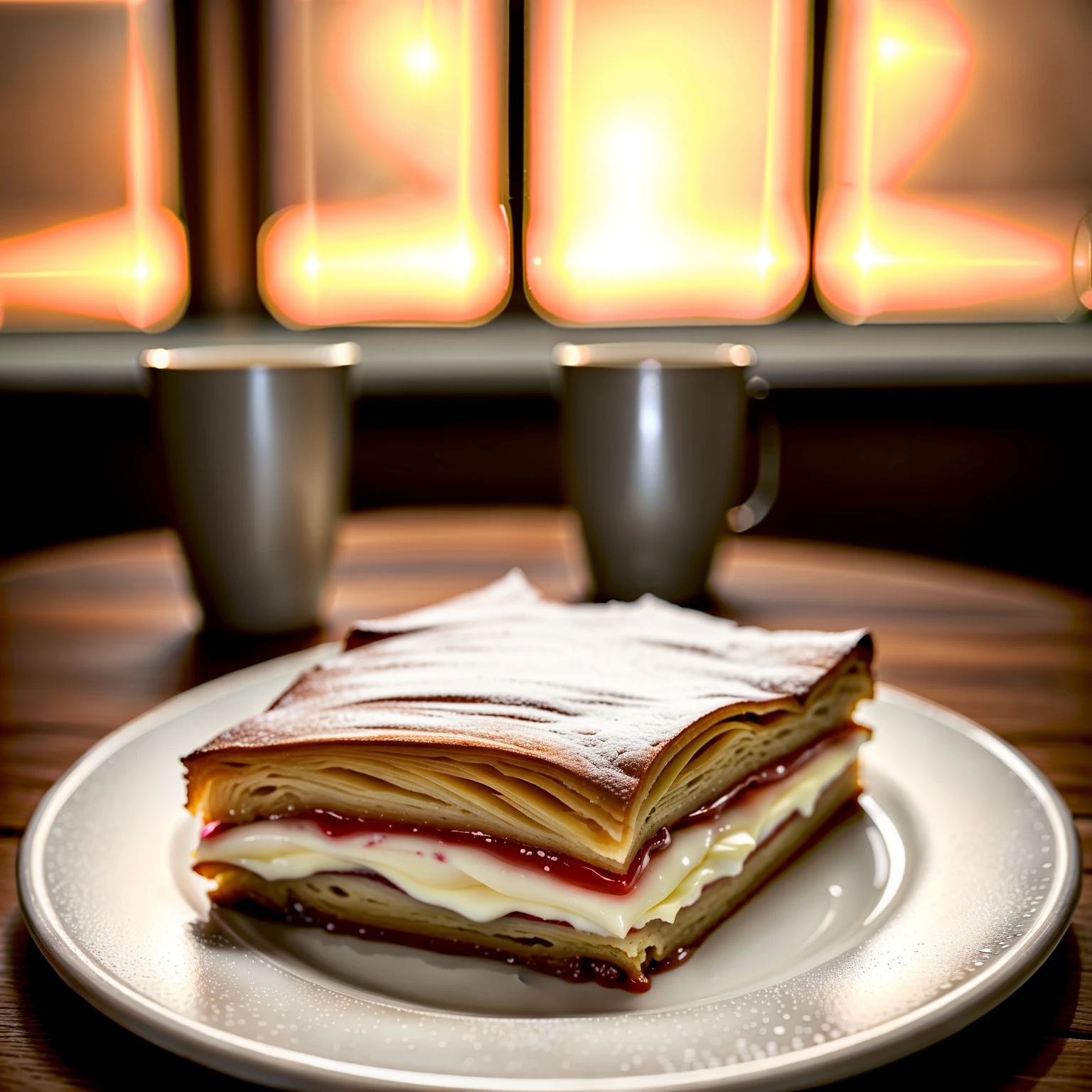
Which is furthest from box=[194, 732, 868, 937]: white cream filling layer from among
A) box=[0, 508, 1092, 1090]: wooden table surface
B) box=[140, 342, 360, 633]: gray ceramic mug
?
box=[140, 342, 360, 633]: gray ceramic mug

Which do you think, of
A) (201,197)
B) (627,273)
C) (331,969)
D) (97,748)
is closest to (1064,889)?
(331,969)

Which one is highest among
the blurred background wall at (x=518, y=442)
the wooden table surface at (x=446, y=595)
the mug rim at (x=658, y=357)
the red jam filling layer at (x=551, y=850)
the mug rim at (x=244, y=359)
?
the mug rim at (x=244, y=359)

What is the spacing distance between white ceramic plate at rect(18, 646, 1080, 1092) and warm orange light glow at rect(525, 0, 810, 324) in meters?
2.22

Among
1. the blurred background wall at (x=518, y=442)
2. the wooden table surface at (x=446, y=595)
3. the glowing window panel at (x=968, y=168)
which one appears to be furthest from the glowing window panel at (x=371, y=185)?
the wooden table surface at (x=446, y=595)

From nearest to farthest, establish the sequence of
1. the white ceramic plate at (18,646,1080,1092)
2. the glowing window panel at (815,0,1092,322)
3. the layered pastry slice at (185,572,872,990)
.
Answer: the white ceramic plate at (18,646,1080,1092), the layered pastry slice at (185,572,872,990), the glowing window panel at (815,0,1092,322)

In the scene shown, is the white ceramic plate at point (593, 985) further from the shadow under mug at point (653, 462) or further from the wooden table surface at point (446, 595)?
the shadow under mug at point (653, 462)

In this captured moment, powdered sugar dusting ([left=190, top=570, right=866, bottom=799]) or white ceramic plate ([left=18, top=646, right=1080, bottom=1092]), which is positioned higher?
powdered sugar dusting ([left=190, top=570, right=866, bottom=799])

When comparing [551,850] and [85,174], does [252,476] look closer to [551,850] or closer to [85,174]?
[551,850]

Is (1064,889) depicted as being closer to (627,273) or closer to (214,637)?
(214,637)

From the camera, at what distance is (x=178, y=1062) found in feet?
1.42

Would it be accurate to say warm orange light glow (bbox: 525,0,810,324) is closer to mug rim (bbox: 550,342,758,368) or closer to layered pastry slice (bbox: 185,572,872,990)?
mug rim (bbox: 550,342,758,368)

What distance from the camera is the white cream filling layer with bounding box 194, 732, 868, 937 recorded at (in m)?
0.52

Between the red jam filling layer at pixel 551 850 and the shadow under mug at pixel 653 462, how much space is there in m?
0.46

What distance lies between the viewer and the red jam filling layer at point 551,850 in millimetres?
524
